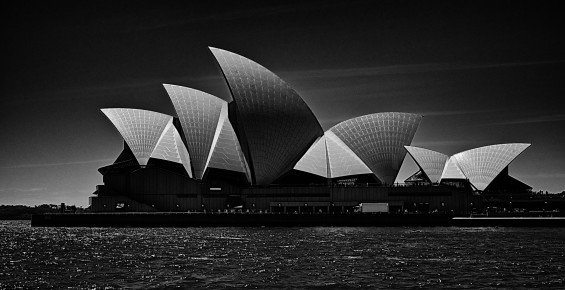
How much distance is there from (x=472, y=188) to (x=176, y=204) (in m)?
44.6

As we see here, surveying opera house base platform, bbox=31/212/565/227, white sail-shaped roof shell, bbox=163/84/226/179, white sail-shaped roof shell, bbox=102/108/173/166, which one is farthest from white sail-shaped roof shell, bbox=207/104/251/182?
opera house base platform, bbox=31/212/565/227

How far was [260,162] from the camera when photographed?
9225 cm

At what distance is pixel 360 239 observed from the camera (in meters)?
59.7

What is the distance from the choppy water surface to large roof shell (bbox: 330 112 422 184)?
35841 mm

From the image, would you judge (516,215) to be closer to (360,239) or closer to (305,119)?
(305,119)

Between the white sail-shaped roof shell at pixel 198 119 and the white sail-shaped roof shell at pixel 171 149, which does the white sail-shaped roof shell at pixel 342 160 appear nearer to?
the white sail-shaped roof shell at pixel 198 119

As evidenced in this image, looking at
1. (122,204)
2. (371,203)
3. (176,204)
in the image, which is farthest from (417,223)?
(122,204)

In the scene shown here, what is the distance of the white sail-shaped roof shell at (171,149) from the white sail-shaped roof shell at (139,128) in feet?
2.15

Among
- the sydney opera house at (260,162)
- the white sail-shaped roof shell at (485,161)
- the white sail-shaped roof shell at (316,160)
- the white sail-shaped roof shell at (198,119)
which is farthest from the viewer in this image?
the white sail-shaped roof shell at (485,161)

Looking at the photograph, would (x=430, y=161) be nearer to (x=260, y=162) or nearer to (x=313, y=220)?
(x=313, y=220)

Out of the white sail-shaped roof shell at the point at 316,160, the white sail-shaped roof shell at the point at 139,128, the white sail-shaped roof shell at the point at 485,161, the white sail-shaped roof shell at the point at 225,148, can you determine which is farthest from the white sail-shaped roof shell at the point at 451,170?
the white sail-shaped roof shell at the point at 139,128

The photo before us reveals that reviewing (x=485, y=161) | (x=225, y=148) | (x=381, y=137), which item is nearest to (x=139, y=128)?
(x=225, y=148)

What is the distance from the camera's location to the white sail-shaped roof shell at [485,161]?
334 feet

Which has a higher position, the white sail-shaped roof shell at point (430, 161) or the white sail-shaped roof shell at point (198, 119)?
the white sail-shaped roof shell at point (198, 119)
